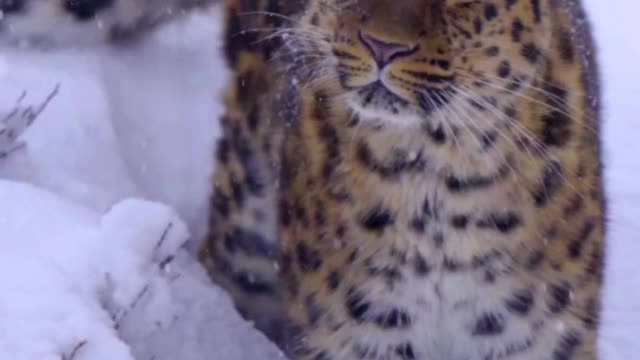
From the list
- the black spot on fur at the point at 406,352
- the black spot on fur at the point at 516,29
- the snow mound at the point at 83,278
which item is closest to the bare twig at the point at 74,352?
the snow mound at the point at 83,278

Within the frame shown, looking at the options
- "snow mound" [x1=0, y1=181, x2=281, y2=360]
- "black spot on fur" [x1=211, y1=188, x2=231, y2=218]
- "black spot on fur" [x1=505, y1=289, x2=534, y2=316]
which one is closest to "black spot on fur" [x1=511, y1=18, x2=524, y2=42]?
"black spot on fur" [x1=505, y1=289, x2=534, y2=316]

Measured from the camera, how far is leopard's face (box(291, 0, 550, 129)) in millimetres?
3219

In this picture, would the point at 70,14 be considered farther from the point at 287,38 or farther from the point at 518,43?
the point at 518,43

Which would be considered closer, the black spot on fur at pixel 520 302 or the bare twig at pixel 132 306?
the bare twig at pixel 132 306

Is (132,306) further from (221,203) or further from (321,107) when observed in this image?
(221,203)

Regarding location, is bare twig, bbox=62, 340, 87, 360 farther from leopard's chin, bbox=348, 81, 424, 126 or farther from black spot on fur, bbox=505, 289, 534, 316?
black spot on fur, bbox=505, 289, 534, 316

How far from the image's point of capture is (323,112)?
3.87 m

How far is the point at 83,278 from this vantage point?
3.54 metres

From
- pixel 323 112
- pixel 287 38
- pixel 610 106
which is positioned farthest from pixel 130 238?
pixel 610 106

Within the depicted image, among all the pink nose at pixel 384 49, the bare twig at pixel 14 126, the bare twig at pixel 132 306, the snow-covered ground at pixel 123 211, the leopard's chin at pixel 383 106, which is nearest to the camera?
the pink nose at pixel 384 49

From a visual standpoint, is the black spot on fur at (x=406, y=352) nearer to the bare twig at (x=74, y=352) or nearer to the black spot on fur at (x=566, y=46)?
the black spot on fur at (x=566, y=46)

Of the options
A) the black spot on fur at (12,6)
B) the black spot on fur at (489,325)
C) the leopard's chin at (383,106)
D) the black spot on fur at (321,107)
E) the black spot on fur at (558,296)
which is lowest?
the black spot on fur at (489,325)

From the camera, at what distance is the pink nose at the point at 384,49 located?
320 centimetres

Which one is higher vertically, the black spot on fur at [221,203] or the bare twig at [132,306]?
the bare twig at [132,306]
